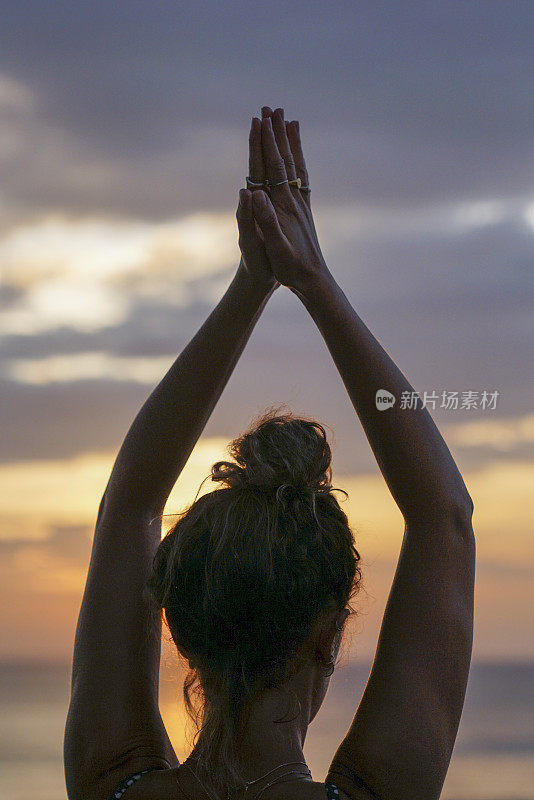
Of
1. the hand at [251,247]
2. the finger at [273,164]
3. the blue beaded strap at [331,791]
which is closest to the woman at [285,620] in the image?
the blue beaded strap at [331,791]

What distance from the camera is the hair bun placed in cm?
163

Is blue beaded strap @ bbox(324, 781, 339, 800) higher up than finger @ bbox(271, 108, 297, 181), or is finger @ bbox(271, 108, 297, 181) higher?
finger @ bbox(271, 108, 297, 181)

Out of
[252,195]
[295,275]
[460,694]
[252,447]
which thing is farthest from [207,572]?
[252,195]

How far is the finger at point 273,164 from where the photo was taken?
1982 millimetres

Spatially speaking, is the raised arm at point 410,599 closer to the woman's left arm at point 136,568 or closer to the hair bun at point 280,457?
the hair bun at point 280,457

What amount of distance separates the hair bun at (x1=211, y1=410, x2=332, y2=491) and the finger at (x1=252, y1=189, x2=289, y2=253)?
1.27 ft

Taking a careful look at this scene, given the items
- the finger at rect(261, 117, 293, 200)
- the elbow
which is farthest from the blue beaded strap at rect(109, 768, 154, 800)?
the finger at rect(261, 117, 293, 200)

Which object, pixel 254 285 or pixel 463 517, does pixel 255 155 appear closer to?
pixel 254 285

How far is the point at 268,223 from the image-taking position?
73.5 inches

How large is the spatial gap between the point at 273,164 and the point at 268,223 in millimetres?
227

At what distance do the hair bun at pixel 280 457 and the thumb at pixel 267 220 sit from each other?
Result: 395 mm

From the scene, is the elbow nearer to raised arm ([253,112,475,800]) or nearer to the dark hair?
raised arm ([253,112,475,800])

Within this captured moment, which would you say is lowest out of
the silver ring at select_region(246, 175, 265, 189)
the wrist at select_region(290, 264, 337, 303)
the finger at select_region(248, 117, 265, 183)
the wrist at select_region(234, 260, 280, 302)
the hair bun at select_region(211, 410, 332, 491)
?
the hair bun at select_region(211, 410, 332, 491)

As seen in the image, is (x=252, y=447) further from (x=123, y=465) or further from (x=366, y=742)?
(x=366, y=742)
